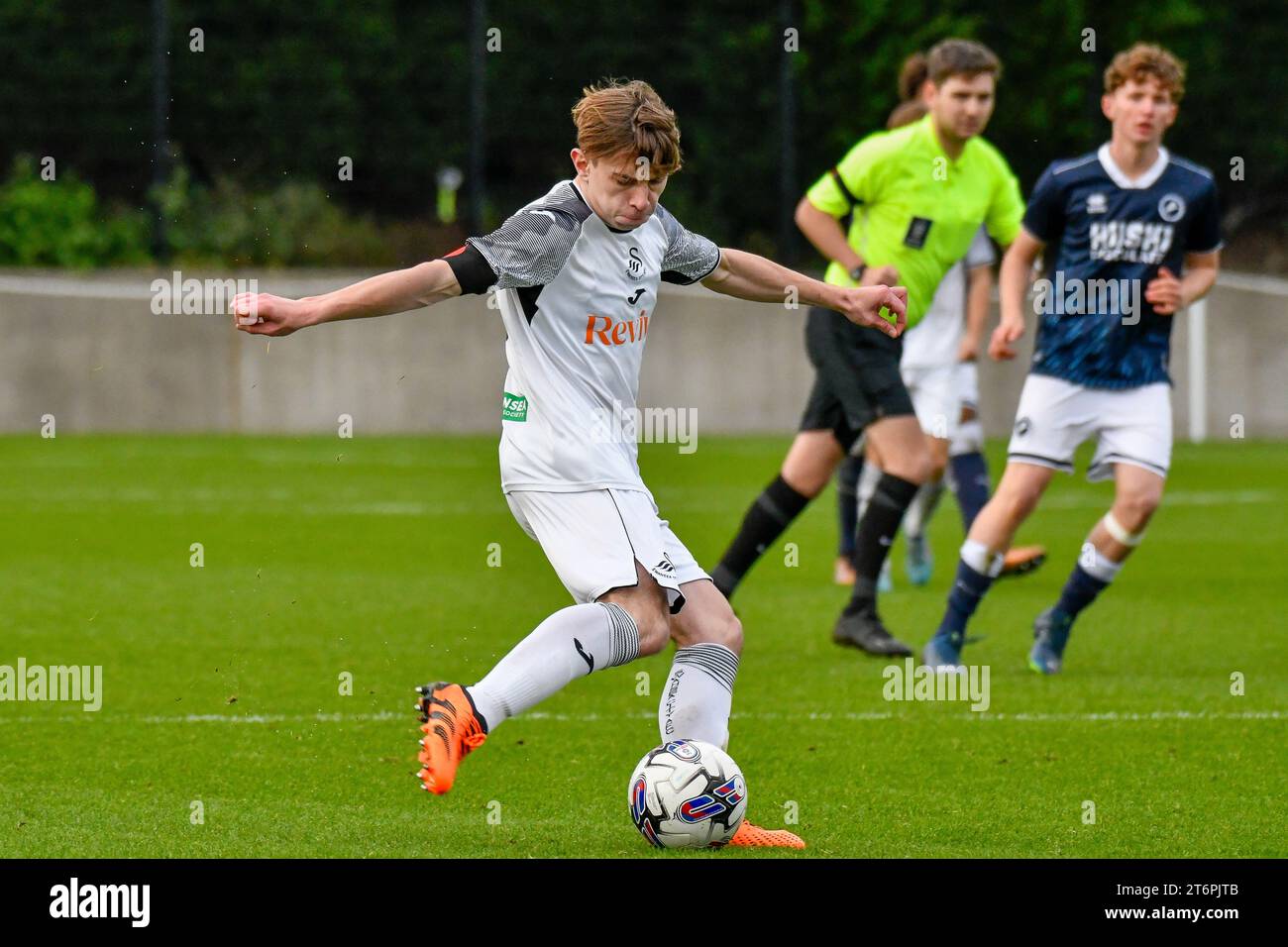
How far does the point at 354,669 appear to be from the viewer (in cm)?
775

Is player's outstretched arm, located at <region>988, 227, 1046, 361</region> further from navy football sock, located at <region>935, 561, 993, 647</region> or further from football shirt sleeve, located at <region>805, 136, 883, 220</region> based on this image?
football shirt sleeve, located at <region>805, 136, 883, 220</region>

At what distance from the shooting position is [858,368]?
8.23 metres

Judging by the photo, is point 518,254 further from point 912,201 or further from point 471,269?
point 912,201

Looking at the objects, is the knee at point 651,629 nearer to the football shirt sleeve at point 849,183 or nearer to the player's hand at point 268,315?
the player's hand at point 268,315

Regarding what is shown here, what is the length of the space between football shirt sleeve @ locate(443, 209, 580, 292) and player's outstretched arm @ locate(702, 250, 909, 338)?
53 cm

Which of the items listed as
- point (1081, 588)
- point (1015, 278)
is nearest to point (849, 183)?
point (1015, 278)

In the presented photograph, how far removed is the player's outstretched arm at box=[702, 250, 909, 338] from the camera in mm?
5320

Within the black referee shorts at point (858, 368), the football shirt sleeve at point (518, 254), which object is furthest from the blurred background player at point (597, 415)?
the black referee shorts at point (858, 368)

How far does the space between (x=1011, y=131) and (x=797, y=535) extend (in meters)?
7.75

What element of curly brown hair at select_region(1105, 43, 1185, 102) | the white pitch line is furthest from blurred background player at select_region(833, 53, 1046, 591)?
the white pitch line

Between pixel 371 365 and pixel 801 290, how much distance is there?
15640mm

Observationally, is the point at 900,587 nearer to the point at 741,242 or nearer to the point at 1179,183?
the point at 1179,183
